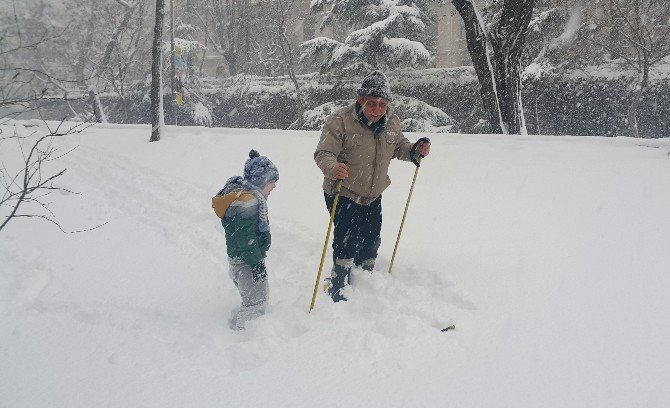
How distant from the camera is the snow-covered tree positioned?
563 inches

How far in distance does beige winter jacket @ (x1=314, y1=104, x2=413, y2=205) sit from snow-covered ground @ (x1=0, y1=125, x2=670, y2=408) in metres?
0.84

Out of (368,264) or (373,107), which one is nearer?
(373,107)

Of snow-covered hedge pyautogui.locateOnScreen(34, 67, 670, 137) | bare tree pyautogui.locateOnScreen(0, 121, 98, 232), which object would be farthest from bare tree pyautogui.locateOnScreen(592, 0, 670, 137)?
bare tree pyautogui.locateOnScreen(0, 121, 98, 232)

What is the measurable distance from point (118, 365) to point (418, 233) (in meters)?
3.17

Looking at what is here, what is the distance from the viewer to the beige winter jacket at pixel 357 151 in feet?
11.7

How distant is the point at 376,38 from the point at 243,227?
12791 millimetres

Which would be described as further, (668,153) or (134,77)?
(134,77)

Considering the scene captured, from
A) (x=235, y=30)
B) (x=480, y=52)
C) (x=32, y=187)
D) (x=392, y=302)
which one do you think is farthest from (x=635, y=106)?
(x=235, y=30)

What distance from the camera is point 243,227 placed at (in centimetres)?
319

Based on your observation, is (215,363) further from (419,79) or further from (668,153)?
(419,79)

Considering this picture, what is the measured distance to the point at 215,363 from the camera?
2.89m

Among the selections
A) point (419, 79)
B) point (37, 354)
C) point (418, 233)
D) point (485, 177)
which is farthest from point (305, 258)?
point (419, 79)

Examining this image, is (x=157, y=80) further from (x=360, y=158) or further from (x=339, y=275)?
(x=339, y=275)

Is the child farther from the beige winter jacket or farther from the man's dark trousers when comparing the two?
the man's dark trousers
